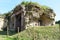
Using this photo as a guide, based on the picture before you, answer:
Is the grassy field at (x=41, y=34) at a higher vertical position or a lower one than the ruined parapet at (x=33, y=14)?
lower

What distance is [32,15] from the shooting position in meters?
24.7

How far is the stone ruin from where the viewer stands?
24.8 metres

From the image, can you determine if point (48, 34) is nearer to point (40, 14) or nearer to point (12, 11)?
point (40, 14)

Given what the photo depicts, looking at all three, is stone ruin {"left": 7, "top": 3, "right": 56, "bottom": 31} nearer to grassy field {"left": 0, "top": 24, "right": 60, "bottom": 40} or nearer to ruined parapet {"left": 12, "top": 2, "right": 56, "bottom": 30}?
ruined parapet {"left": 12, "top": 2, "right": 56, "bottom": 30}

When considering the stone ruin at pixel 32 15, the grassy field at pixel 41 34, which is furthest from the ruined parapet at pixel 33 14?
the grassy field at pixel 41 34

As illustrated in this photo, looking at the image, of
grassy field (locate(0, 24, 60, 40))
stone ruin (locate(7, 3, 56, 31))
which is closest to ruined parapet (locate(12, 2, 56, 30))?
stone ruin (locate(7, 3, 56, 31))

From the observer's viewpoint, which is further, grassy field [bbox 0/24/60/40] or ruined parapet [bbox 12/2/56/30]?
ruined parapet [bbox 12/2/56/30]

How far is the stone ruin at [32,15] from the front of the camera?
24.8m

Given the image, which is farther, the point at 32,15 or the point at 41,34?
the point at 32,15

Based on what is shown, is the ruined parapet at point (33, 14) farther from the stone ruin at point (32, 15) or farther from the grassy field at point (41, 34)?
the grassy field at point (41, 34)

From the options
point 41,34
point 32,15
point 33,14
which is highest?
point 33,14

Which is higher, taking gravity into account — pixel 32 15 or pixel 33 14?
pixel 33 14

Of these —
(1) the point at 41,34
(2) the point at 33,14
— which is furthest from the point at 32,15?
(1) the point at 41,34

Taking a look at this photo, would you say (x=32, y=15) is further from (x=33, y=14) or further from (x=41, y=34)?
(x=41, y=34)
